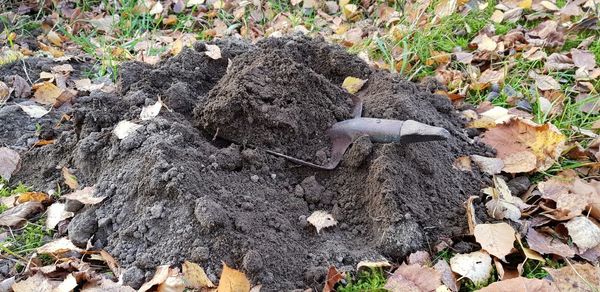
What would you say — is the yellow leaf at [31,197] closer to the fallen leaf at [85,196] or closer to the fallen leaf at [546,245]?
the fallen leaf at [85,196]

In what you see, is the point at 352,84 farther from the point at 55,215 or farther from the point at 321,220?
the point at 55,215

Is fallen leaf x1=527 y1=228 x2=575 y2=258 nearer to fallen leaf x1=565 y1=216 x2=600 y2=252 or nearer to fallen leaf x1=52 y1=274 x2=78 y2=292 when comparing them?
fallen leaf x1=565 y1=216 x2=600 y2=252

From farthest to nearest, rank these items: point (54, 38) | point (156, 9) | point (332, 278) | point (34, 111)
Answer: point (156, 9)
point (54, 38)
point (34, 111)
point (332, 278)

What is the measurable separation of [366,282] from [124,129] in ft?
3.87

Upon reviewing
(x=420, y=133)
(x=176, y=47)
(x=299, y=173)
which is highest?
(x=420, y=133)

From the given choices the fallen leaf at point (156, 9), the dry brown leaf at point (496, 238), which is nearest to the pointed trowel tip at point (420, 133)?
the dry brown leaf at point (496, 238)

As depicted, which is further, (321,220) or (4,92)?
(4,92)

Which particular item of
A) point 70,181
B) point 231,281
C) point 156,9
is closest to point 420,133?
point 231,281

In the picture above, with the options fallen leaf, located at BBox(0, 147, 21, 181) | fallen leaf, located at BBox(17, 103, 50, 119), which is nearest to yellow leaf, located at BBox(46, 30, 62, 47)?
fallen leaf, located at BBox(17, 103, 50, 119)

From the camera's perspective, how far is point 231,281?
181 cm

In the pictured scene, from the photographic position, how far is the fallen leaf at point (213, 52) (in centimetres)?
288

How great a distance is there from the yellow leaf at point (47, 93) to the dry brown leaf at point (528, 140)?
2.28 m

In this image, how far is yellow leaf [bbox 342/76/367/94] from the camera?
2.77 m

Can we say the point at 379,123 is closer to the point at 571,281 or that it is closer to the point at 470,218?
the point at 470,218
